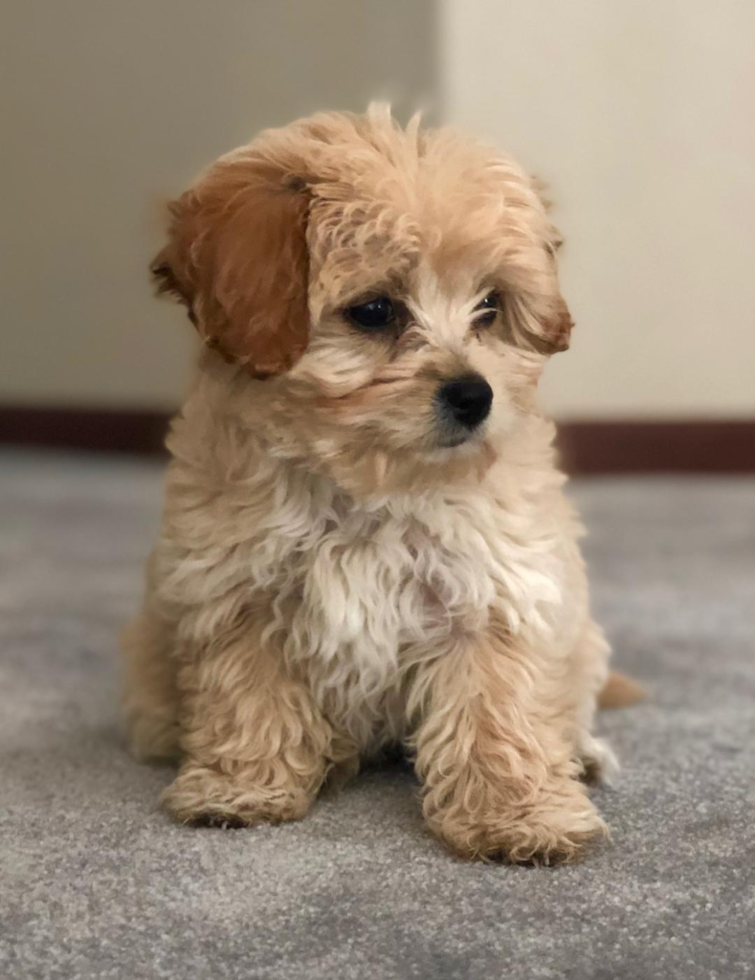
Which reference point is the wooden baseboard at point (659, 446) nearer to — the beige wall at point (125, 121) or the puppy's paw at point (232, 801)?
the beige wall at point (125, 121)

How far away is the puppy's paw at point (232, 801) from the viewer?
131cm

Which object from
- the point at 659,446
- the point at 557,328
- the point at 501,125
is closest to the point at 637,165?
the point at 501,125

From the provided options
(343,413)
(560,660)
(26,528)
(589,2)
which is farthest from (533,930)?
(589,2)

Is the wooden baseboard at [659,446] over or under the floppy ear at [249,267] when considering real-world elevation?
under

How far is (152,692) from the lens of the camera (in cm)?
153

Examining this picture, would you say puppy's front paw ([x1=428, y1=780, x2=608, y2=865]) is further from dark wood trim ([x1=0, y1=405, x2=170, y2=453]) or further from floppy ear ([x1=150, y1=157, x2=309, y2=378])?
dark wood trim ([x1=0, y1=405, x2=170, y2=453])

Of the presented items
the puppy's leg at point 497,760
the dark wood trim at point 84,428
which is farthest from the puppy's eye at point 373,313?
the dark wood trim at point 84,428

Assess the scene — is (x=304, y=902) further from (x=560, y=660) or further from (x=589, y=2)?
(x=589, y=2)

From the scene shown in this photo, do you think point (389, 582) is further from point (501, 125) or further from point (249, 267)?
point (501, 125)

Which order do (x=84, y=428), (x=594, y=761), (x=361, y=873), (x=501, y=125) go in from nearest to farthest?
(x=361, y=873) < (x=594, y=761) < (x=501, y=125) < (x=84, y=428)

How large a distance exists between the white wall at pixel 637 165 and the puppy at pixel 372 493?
2.10 meters

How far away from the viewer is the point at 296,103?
3.68 metres

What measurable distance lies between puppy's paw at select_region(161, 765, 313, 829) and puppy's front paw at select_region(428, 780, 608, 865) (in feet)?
0.51

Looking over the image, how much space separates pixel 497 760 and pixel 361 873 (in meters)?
0.19
